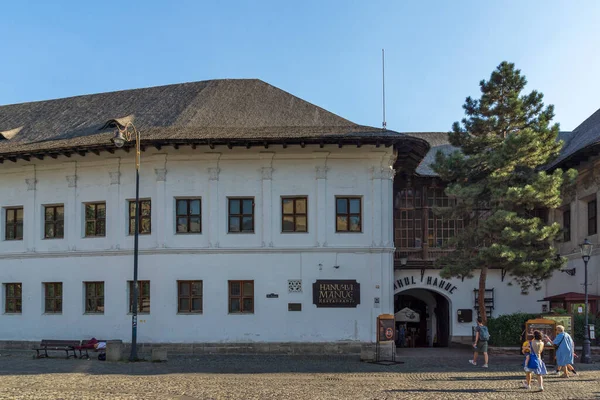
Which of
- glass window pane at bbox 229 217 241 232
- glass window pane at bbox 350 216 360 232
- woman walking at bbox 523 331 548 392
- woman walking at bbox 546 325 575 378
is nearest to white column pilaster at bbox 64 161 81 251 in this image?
glass window pane at bbox 229 217 241 232

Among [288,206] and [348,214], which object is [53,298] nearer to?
[288,206]

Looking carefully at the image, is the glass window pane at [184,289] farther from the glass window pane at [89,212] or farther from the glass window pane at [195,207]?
the glass window pane at [89,212]

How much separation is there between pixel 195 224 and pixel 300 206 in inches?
165

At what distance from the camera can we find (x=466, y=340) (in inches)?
1151

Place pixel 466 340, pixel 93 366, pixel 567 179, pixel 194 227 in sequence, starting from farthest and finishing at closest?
1. pixel 466 340
2. pixel 194 227
3. pixel 567 179
4. pixel 93 366

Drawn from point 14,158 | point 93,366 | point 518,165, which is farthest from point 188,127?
point 518,165

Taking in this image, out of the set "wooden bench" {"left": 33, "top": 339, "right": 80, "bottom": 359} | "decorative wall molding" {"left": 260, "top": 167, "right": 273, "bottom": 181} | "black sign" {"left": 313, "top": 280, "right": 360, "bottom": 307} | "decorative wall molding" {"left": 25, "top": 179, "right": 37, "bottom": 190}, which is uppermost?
"decorative wall molding" {"left": 260, "top": 167, "right": 273, "bottom": 181}

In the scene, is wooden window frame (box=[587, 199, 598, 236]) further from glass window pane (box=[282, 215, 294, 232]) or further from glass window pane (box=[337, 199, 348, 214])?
glass window pane (box=[282, 215, 294, 232])

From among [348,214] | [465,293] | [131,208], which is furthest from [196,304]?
[465,293]

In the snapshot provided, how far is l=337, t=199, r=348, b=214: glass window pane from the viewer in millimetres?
26094

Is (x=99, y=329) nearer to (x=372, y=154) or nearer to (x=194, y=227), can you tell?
(x=194, y=227)

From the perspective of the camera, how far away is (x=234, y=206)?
26.2 meters

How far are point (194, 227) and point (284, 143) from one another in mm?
4892

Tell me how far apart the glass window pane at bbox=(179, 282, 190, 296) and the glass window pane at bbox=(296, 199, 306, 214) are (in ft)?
17.0
